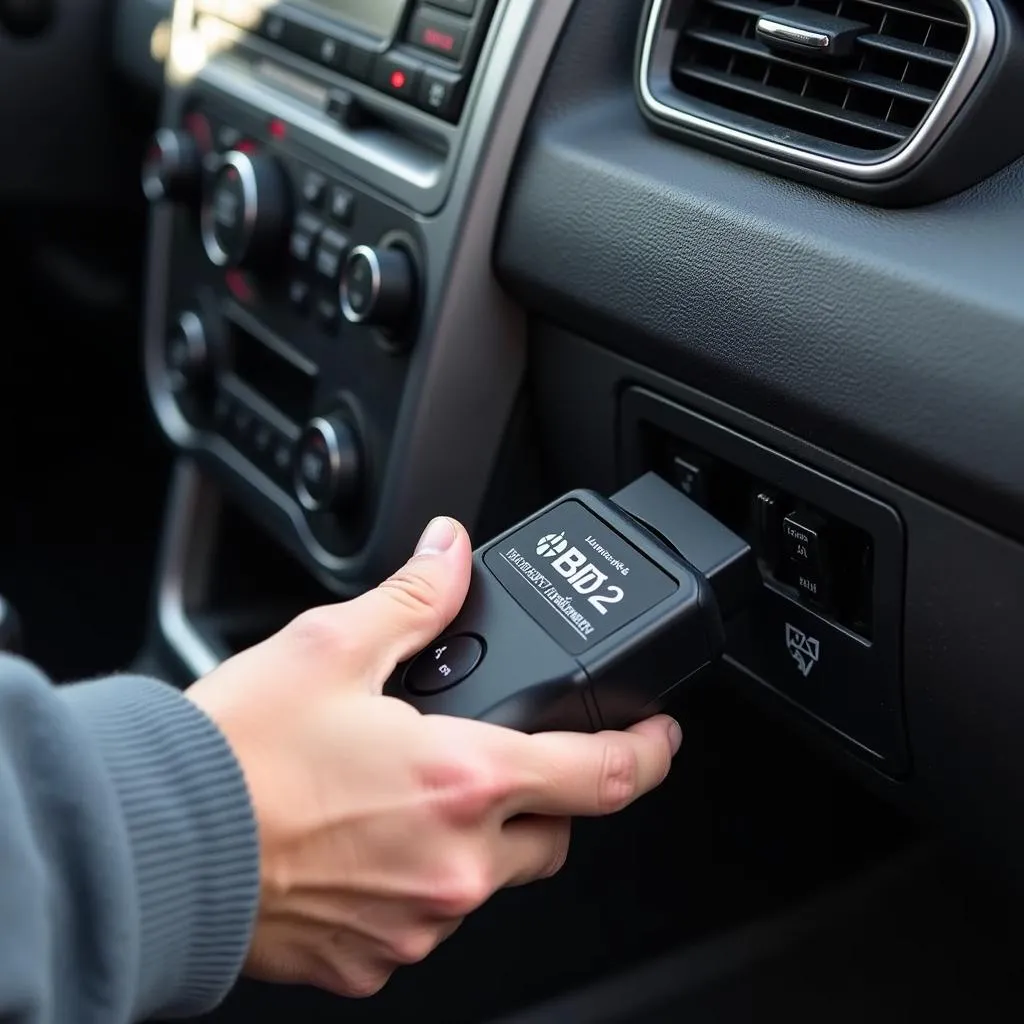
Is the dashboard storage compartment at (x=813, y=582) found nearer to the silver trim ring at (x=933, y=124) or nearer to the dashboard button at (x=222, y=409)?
the silver trim ring at (x=933, y=124)

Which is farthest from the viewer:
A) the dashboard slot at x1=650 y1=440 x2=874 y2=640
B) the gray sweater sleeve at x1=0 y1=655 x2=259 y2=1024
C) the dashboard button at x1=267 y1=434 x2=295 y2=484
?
the dashboard button at x1=267 y1=434 x2=295 y2=484

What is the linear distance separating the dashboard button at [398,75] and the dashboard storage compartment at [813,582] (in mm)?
260

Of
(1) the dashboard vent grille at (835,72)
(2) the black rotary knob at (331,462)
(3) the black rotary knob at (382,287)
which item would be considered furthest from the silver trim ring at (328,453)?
(1) the dashboard vent grille at (835,72)

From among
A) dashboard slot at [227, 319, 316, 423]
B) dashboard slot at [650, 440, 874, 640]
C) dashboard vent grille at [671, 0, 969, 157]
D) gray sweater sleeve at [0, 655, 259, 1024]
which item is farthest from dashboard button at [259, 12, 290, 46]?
gray sweater sleeve at [0, 655, 259, 1024]

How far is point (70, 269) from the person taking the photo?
5.31ft

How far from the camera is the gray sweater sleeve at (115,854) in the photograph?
50 cm

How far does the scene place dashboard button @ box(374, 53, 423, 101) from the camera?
0.91 m

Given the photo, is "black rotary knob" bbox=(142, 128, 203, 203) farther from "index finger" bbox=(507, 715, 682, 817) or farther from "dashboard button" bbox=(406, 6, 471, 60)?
"index finger" bbox=(507, 715, 682, 817)

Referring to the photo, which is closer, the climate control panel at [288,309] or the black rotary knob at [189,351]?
the climate control panel at [288,309]

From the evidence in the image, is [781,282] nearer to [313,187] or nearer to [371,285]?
[371,285]

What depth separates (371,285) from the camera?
2.90 feet

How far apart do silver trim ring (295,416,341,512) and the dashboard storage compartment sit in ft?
0.86

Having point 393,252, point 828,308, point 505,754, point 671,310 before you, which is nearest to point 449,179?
point 393,252

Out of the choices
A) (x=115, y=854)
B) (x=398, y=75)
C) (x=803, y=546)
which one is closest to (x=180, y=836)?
(x=115, y=854)
